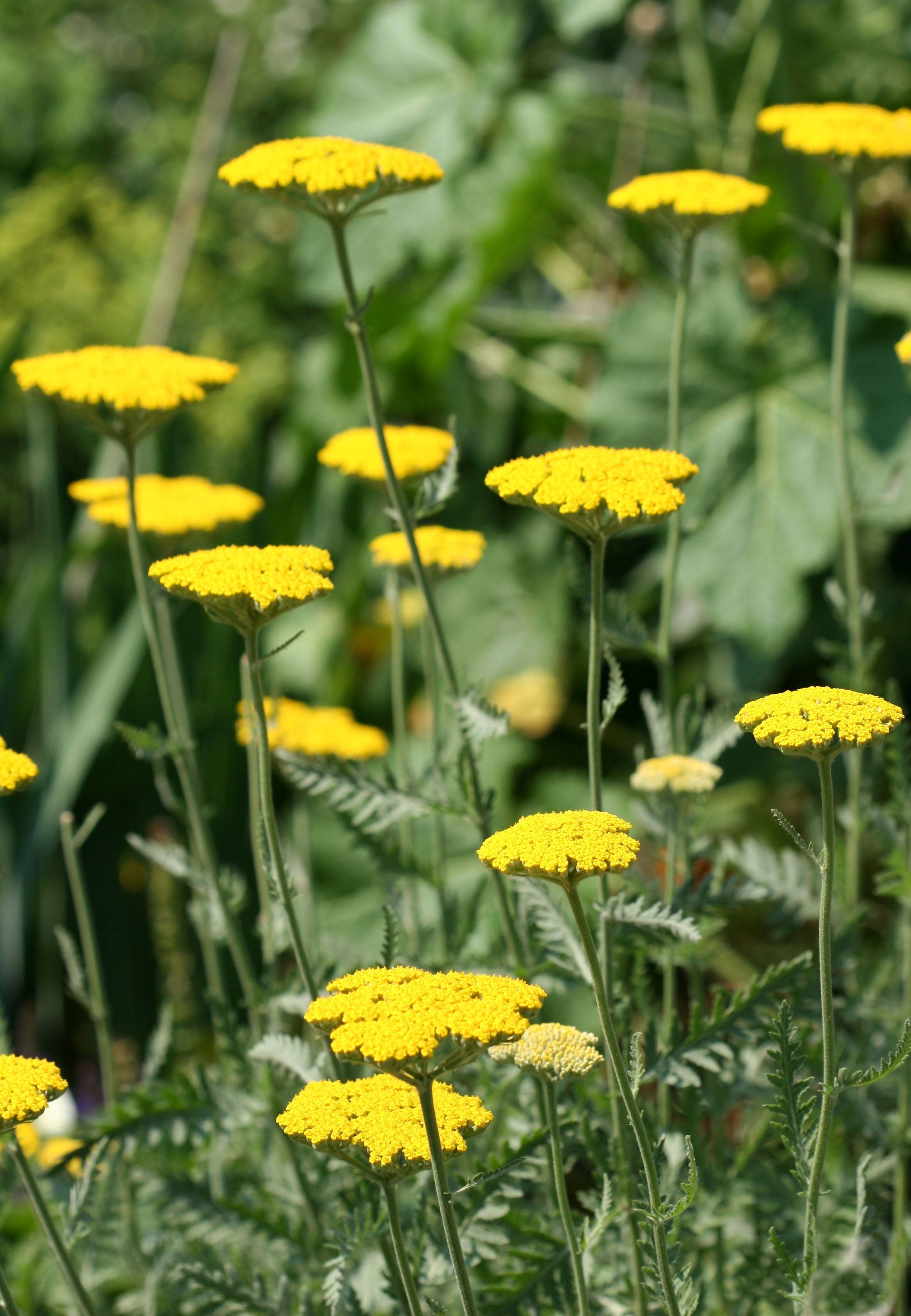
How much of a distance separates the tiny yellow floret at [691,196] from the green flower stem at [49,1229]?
74 cm

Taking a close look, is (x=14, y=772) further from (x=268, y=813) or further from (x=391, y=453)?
(x=391, y=453)

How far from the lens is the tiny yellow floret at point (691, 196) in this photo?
99 cm

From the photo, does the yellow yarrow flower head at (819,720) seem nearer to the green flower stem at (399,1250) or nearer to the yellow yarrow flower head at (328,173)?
the green flower stem at (399,1250)

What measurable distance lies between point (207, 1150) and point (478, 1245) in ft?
1.15

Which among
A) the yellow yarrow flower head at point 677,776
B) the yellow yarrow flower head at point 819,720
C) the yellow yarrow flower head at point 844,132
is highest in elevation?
the yellow yarrow flower head at point 844,132

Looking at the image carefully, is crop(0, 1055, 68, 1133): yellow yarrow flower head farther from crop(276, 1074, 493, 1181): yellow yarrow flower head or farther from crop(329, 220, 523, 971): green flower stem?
crop(329, 220, 523, 971): green flower stem

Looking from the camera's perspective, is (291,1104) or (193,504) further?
(193,504)

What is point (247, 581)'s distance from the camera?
0.75m

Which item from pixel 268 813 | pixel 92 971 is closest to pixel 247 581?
pixel 268 813

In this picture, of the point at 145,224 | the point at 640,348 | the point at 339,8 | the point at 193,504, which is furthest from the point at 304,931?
the point at 339,8

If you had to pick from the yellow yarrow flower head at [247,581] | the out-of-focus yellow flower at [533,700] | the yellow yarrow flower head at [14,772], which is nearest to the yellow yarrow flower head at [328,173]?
the yellow yarrow flower head at [247,581]

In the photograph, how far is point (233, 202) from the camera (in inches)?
167

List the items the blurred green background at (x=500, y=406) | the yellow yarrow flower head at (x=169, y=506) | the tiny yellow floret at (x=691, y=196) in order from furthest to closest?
the blurred green background at (x=500, y=406), the yellow yarrow flower head at (x=169, y=506), the tiny yellow floret at (x=691, y=196)

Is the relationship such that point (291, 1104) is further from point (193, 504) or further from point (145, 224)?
point (145, 224)
